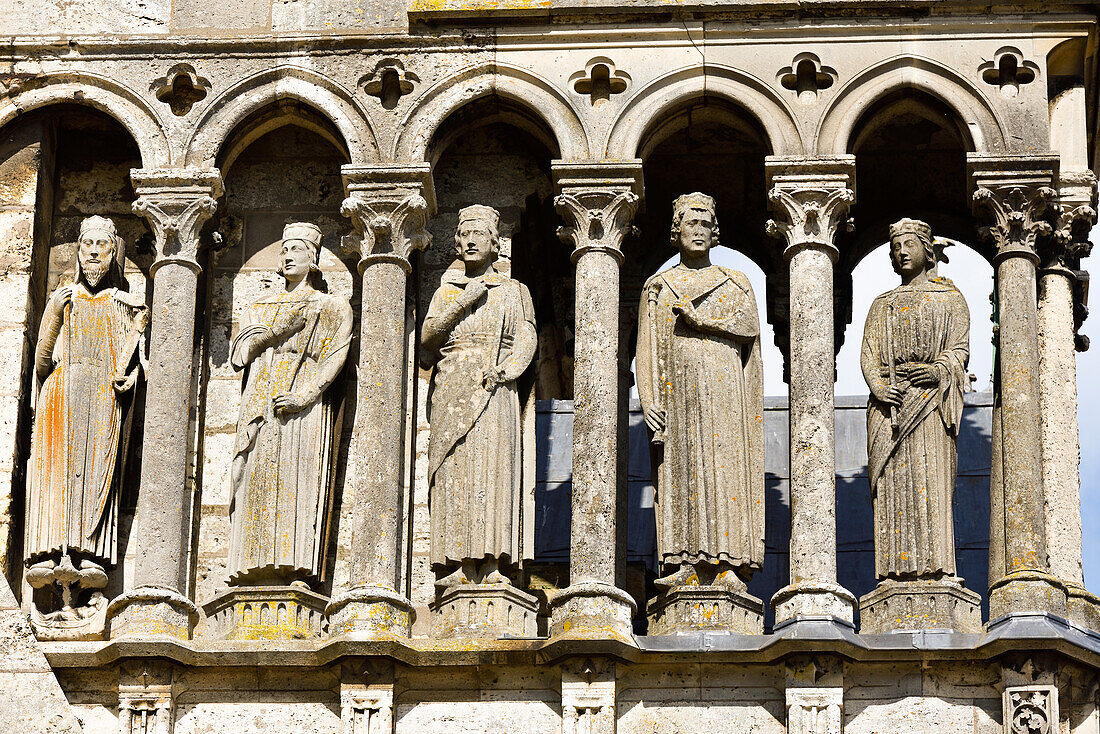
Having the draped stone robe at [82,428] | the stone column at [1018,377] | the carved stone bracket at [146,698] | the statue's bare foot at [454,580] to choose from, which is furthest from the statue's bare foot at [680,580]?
the draped stone robe at [82,428]

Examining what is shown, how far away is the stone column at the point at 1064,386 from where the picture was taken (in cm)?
1745

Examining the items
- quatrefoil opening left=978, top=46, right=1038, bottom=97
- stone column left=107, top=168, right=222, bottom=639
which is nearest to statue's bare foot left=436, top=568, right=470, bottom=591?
stone column left=107, top=168, right=222, bottom=639

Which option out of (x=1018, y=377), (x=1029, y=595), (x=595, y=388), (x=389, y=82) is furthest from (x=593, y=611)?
(x=389, y=82)

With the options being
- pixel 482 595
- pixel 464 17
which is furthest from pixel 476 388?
pixel 464 17

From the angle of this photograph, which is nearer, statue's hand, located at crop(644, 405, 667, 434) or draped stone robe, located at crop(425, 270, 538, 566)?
draped stone robe, located at crop(425, 270, 538, 566)

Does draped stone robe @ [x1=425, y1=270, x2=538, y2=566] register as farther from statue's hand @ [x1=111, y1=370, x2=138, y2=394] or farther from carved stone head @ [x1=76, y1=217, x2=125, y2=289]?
carved stone head @ [x1=76, y1=217, x2=125, y2=289]

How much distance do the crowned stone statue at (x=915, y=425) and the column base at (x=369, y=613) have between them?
2645 mm

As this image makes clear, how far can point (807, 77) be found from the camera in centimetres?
1844

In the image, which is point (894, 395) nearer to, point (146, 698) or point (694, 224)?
point (694, 224)

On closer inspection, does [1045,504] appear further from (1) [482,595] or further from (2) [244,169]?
(2) [244,169]

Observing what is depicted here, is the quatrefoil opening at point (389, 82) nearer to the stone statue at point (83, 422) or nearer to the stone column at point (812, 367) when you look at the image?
the stone statue at point (83, 422)

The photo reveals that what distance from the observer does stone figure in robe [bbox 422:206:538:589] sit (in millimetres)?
17625

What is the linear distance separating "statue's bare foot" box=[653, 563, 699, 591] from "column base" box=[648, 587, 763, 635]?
0.05m

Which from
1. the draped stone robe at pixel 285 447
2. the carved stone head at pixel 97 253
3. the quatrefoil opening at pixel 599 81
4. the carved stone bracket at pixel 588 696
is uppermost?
the quatrefoil opening at pixel 599 81
